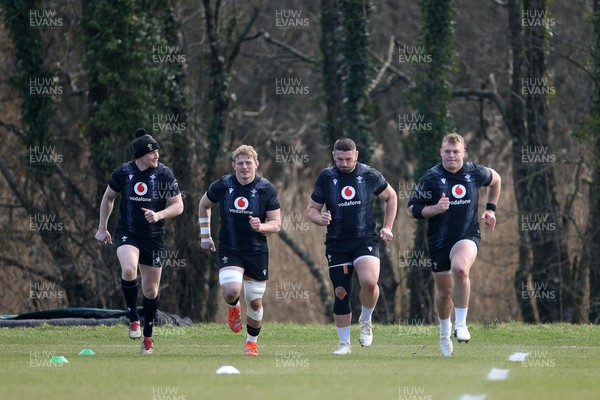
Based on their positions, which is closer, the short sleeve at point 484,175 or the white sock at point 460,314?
the white sock at point 460,314

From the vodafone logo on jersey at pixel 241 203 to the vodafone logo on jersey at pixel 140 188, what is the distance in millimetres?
1222

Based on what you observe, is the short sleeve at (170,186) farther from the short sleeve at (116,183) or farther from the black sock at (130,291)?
the black sock at (130,291)

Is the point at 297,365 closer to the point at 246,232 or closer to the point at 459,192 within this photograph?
the point at 246,232

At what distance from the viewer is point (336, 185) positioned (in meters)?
14.5

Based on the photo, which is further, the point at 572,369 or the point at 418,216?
the point at 418,216

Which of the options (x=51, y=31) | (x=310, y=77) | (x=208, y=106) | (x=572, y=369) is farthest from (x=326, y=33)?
(x=572, y=369)

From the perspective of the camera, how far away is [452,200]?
557 inches

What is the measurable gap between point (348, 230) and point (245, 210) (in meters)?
1.14

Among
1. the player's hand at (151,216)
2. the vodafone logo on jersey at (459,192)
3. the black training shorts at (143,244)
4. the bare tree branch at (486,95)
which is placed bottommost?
the black training shorts at (143,244)

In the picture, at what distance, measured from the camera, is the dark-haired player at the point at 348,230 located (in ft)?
47.0

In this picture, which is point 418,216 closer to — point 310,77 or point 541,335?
point 541,335

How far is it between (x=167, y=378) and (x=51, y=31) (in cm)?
1942

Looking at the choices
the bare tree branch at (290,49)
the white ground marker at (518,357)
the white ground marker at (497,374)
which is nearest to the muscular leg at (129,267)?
the white ground marker at (518,357)

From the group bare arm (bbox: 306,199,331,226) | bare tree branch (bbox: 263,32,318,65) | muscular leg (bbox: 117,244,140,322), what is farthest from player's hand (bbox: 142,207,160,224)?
bare tree branch (bbox: 263,32,318,65)
